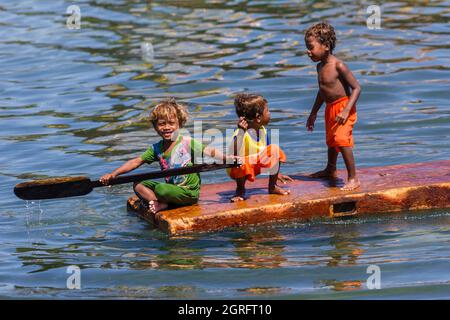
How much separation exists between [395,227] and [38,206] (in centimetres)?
336

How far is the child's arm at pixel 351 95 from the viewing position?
857cm

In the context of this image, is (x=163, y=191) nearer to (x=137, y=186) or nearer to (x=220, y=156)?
(x=137, y=186)

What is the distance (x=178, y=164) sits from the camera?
8656 millimetres

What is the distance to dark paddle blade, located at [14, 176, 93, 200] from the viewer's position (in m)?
8.58

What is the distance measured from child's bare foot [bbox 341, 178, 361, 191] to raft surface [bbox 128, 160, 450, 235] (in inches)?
1.9
